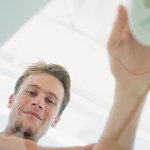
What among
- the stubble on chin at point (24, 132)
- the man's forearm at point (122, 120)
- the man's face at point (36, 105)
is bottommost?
the stubble on chin at point (24, 132)

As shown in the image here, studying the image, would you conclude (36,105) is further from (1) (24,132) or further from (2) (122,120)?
(2) (122,120)

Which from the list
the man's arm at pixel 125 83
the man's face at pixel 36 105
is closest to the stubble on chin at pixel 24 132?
the man's face at pixel 36 105

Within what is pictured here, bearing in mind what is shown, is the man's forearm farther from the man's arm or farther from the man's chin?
the man's chin

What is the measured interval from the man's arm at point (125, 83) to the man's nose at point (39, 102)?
28cm

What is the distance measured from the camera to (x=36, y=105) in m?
0.84

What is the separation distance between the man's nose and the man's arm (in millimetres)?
285

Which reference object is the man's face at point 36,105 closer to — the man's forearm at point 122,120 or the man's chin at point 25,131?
the man's chin at point 25,131

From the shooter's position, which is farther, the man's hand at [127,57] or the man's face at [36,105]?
the man's face at [36,105]

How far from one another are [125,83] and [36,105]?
0.35 metres

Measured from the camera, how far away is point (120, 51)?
1.71 feet

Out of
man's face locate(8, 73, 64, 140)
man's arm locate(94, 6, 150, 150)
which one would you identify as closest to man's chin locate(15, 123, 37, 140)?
man's face locate(8, 73, 64, 140)

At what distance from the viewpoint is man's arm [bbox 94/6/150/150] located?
507 millimetres

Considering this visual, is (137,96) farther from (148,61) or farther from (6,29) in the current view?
(6,29)

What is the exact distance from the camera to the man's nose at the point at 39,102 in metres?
0.84
